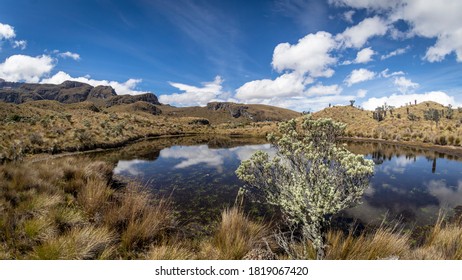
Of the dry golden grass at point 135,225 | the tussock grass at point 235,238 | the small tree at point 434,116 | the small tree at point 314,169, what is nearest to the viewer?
the tussock grass at point 235,238

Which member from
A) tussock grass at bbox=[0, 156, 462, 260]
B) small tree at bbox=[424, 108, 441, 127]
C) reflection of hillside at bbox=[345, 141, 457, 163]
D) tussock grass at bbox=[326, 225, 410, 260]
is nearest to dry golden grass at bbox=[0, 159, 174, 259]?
tussock grass at bbox=[0, 156, 462, 260]

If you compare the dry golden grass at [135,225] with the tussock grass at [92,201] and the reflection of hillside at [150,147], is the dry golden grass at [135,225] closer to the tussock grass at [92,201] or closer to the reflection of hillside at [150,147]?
the tussock grass at [92,201]

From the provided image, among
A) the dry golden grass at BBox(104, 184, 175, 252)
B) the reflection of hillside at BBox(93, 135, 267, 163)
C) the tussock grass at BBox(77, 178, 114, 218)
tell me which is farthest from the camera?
the reflection of hillside at BBox(93, 135, 267, 163)

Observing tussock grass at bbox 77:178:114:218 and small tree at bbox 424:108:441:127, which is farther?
small tree at bbox 424:108:441:127

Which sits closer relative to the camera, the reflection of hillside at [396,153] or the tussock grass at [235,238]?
the tussock grass at [235,238]

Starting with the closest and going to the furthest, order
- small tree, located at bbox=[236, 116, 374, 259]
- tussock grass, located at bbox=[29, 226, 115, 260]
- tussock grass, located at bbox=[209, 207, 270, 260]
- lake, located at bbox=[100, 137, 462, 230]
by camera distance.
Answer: tussock grass, located at bbox=[29, 226, 115, 260], tussock grass, located at bbox=[209, 207, 270, 260], small tree, located at bbox=[236, 116, 374, 259], lake, located at bbox=[100, 137, 462, 230]

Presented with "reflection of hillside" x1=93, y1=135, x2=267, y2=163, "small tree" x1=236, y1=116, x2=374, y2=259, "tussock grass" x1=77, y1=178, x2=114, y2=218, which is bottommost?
"reflection of hillside" x1=93, y1=135, x2=267, y2=163

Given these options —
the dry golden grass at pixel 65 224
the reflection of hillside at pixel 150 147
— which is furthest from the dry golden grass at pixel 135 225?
the reflection of hillside at pixel 150 147

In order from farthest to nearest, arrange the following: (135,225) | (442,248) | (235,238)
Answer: (235,238), (135,225), (442,248)

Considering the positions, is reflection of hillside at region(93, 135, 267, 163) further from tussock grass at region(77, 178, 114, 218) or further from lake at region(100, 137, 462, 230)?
tussock grass at region(77, 178, 114, 218)

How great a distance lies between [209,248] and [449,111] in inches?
4231

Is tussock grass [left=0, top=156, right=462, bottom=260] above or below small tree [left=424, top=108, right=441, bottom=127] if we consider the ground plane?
below

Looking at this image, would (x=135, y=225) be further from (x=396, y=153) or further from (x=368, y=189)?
(x=396, y=153)

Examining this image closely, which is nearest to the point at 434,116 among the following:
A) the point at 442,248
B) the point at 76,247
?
the point at 442,248
